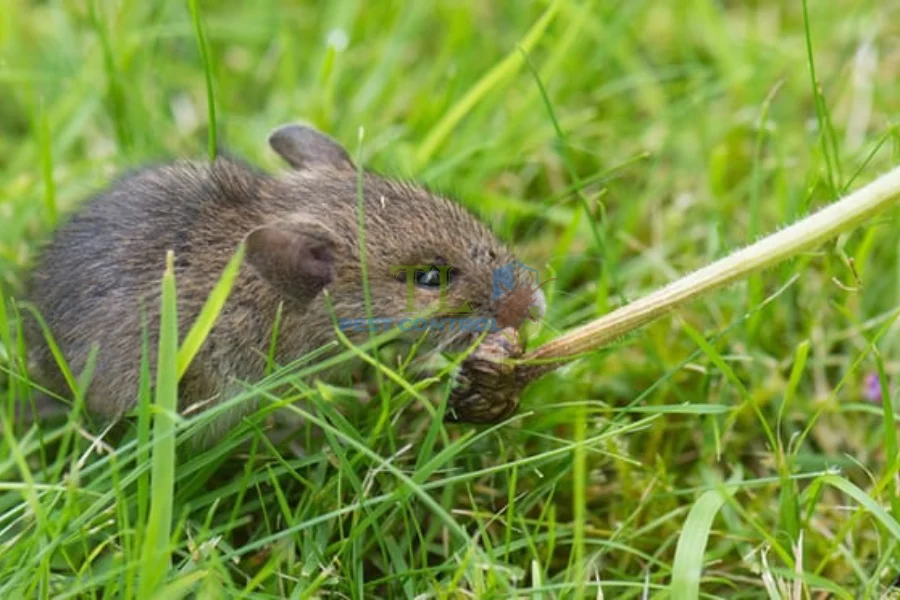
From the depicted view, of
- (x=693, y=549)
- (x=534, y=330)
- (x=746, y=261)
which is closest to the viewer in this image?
(x=693, y=549)

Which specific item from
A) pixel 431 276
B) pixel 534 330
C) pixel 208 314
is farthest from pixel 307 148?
pixel 208 314

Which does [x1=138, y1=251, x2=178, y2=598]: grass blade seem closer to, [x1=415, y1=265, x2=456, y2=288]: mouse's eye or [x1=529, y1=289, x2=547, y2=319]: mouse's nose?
[x1=415, y1=265, x2=456, y2=288]: mouse's eye

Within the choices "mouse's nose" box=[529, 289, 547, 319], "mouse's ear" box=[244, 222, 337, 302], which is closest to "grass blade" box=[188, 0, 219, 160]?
"mouse's ear" box=[244, 222, 337, 302]

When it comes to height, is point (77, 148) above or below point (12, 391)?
above

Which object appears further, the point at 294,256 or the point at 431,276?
the point at 431,276

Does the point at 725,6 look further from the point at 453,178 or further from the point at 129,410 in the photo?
the point at 129,410

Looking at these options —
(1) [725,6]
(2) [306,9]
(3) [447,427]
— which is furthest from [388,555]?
(1) [725,6]

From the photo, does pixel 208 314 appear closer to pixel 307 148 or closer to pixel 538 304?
pixel 538 304
